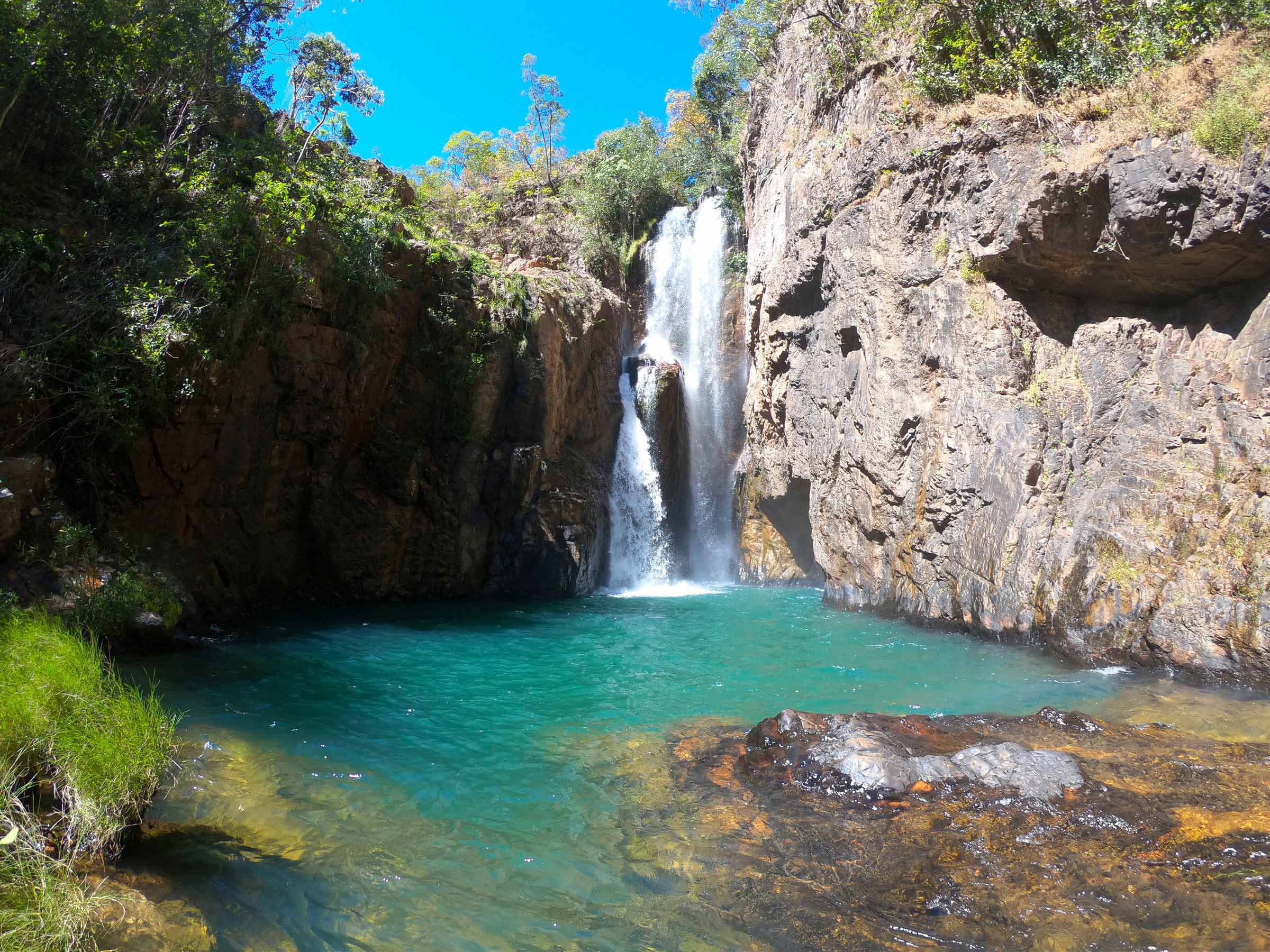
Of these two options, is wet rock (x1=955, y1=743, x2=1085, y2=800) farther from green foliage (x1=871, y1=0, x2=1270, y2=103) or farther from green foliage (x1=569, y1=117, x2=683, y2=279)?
green foliage (x1=569, y1=117, x2=683, y2=279)

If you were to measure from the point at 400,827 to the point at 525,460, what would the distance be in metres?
13.7

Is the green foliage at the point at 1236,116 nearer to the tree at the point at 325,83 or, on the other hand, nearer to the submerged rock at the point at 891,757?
the submerged rock at the point at 891,757

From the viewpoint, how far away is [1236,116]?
10.1 meters

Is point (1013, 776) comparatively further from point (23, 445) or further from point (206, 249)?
point (206, 249)

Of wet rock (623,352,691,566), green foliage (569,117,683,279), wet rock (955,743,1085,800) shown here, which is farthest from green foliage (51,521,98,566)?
green foliage (569,117,683,279)

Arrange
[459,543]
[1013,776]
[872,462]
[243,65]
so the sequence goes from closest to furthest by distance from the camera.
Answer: [1013,776] < [872,462] < [243,65] < [459,543]

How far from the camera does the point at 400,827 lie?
5504mm

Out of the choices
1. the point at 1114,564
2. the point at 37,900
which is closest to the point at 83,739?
the point at 37,900

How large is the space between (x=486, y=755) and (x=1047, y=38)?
15643 millimetres

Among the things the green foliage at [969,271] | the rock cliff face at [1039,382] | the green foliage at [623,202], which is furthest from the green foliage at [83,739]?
the green foliage at [623,202]

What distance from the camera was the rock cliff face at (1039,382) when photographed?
995cm

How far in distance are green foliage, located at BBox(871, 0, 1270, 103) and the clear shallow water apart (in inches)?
396

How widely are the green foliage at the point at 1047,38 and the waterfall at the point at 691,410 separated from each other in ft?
36.4

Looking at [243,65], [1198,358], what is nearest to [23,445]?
[243,65]
